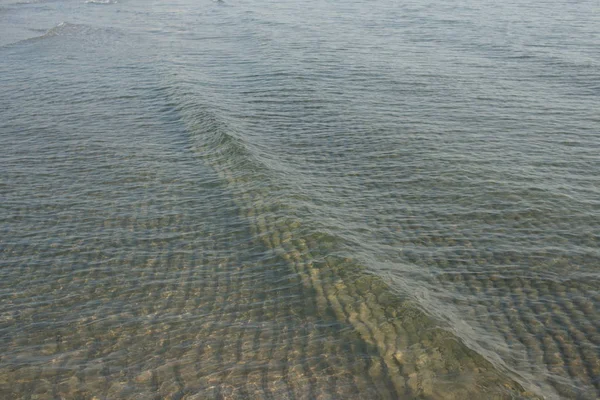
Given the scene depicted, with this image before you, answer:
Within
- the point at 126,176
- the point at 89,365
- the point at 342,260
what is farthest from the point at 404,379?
the point at 126,176

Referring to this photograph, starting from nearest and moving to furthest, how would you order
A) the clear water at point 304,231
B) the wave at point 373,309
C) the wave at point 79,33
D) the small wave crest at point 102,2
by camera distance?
the wave at point 373,309 < the clear water at point 304,231 < the wave at point 79,33 < the small wave crest at point 102,2

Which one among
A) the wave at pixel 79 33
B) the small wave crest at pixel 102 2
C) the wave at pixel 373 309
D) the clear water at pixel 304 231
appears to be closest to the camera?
the wave at pixel 373 309

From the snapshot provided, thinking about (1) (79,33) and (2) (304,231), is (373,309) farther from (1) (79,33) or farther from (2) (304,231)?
(1) (79,33)

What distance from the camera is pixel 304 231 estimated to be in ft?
41.5

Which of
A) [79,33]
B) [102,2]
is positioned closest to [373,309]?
[79,33]

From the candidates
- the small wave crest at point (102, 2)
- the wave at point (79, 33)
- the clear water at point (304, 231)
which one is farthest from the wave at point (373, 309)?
the small wave crest at point (102, 2)

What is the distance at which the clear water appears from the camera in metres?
8.70

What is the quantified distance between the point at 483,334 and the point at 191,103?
16.4 m

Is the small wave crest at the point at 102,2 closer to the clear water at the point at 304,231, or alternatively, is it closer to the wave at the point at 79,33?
the wave at the point at 79,33

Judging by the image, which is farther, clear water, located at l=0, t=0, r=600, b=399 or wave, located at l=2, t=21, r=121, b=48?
wave, located at l=2, t=21, r=121, b=48

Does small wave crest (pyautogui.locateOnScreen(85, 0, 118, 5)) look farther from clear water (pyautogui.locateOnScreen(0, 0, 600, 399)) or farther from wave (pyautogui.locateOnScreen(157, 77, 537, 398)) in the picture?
wave (pyautogui.locateOnScreen(157, 77, 537, 398))

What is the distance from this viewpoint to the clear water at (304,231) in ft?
28.5

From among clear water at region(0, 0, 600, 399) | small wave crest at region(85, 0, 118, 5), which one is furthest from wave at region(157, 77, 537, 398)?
small wave crest at region(85, 0, 118, 5)

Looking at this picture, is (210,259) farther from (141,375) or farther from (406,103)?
(406,103)
